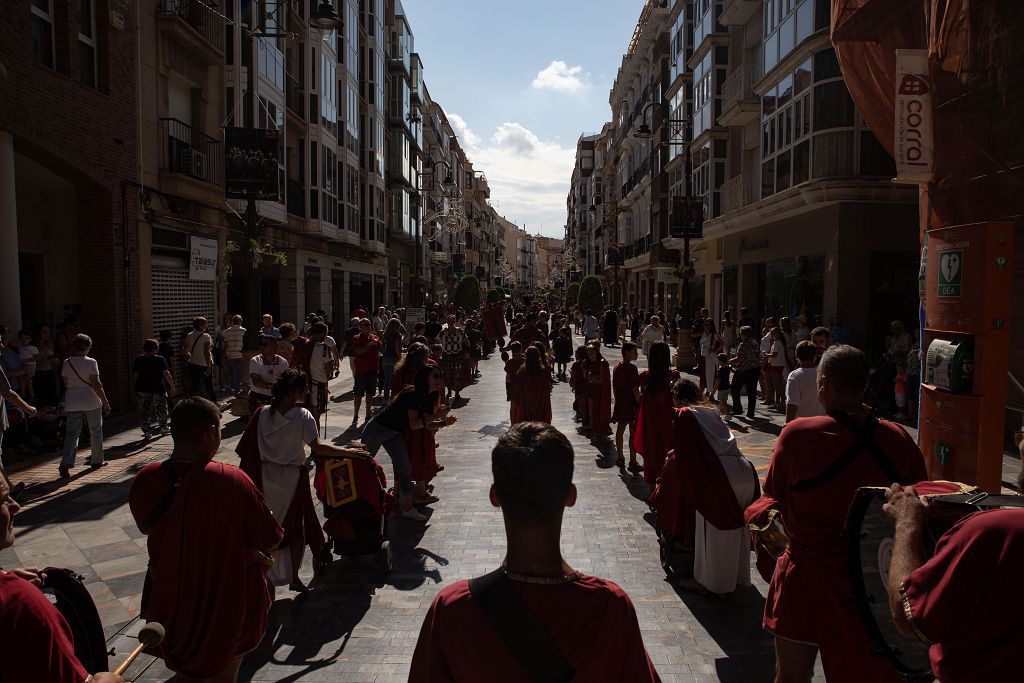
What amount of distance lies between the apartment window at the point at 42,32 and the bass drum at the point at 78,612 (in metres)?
12.0

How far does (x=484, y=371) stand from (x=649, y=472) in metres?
15.4

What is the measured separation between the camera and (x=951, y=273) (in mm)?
5922

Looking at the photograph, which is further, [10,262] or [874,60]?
[10,262]

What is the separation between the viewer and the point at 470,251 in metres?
83.1

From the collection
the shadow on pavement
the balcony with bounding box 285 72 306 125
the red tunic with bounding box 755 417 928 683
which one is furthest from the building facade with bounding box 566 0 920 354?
the red tunic with bounding box 755 417 928 683

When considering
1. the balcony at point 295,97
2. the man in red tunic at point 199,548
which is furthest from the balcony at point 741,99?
the man in red tunic at point 199,548

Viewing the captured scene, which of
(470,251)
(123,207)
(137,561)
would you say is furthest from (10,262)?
(470,251)

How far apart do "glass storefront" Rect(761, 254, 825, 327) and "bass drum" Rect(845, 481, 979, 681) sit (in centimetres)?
1543

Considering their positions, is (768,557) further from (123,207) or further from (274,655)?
(123,207)

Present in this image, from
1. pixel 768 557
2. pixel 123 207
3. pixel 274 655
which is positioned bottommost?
pixel 274 655

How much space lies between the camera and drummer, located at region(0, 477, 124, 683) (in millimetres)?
1875

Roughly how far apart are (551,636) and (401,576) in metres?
4.23

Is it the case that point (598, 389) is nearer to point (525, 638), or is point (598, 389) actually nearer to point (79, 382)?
point (79, 382)

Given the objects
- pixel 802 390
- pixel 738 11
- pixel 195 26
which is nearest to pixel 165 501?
pixel 802 390
